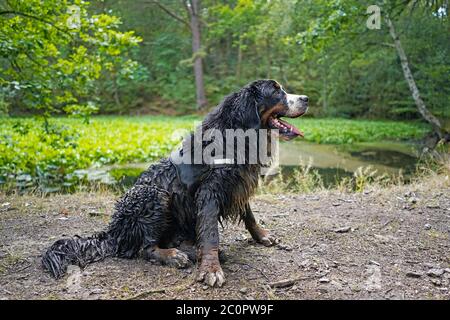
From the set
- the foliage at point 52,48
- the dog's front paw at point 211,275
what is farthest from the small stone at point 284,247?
the foliage at point 52,48

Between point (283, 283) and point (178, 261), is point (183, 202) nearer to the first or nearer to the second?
point (178, 261)

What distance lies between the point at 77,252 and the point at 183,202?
3.41ft

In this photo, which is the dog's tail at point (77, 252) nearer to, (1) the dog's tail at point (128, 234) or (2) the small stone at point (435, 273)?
(1) the dog's tail at point (128, 234)

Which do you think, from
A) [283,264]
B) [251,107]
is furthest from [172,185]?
[283,264]

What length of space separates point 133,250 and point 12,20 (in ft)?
14.6

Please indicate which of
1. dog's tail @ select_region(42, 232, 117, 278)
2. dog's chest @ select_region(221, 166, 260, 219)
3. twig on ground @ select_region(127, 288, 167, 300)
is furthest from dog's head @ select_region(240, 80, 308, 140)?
dog's tail @ select_region(42, 232, 117, 278)

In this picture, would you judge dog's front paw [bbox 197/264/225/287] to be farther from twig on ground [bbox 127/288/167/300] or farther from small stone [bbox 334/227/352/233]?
small stone [bbox 334/227/352/233]

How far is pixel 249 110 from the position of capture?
348cm

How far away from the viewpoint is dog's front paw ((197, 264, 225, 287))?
310 cm

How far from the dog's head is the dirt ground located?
47.6 inches

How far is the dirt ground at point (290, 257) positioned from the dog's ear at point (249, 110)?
1253 mm

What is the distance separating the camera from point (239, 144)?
11.4 ft

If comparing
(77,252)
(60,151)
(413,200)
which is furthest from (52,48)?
(413,200)
